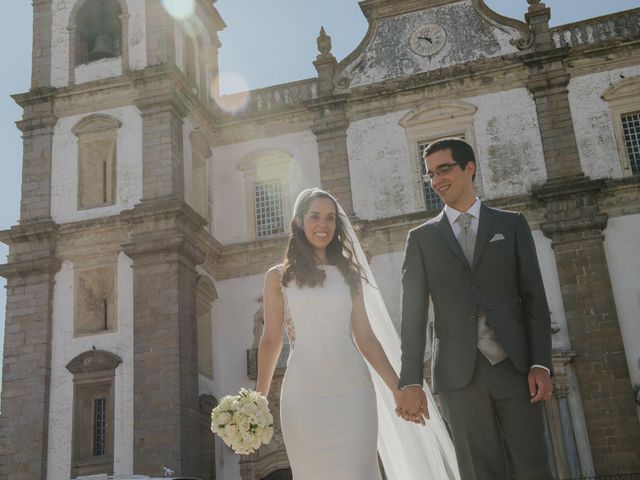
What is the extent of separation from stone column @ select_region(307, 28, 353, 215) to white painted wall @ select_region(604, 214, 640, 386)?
20.2 feet

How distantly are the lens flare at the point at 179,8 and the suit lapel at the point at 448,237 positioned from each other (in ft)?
57.6

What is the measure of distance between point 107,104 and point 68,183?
7.24 ft

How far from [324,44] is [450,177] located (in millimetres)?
17668

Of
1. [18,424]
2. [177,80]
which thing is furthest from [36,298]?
[177,80]

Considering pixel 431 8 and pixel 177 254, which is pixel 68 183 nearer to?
pixel 177 254

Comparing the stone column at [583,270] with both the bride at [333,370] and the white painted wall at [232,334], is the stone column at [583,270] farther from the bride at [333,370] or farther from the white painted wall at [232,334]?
the bride at [333,370]

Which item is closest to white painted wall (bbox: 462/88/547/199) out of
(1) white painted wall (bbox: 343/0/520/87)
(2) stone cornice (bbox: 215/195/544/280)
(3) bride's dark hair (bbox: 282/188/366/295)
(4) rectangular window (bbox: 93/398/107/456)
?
(2) stone cornice (bbox: 215/195/544/280)

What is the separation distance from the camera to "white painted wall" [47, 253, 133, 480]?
1739 centimetres

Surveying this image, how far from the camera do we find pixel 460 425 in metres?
4.43

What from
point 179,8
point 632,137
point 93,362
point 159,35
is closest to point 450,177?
point 93,362

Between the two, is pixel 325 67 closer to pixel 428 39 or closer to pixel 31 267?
pixel 428 39

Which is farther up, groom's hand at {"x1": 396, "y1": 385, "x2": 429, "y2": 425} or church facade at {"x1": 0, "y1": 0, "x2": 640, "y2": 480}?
church facade at {"x1": 0, "y1": 0, "x2": 640, "y2": 480}

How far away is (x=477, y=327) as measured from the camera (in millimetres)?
4570

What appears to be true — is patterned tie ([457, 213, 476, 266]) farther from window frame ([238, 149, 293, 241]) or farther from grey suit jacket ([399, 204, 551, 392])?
window frame ([238, 149, 293, 241])
